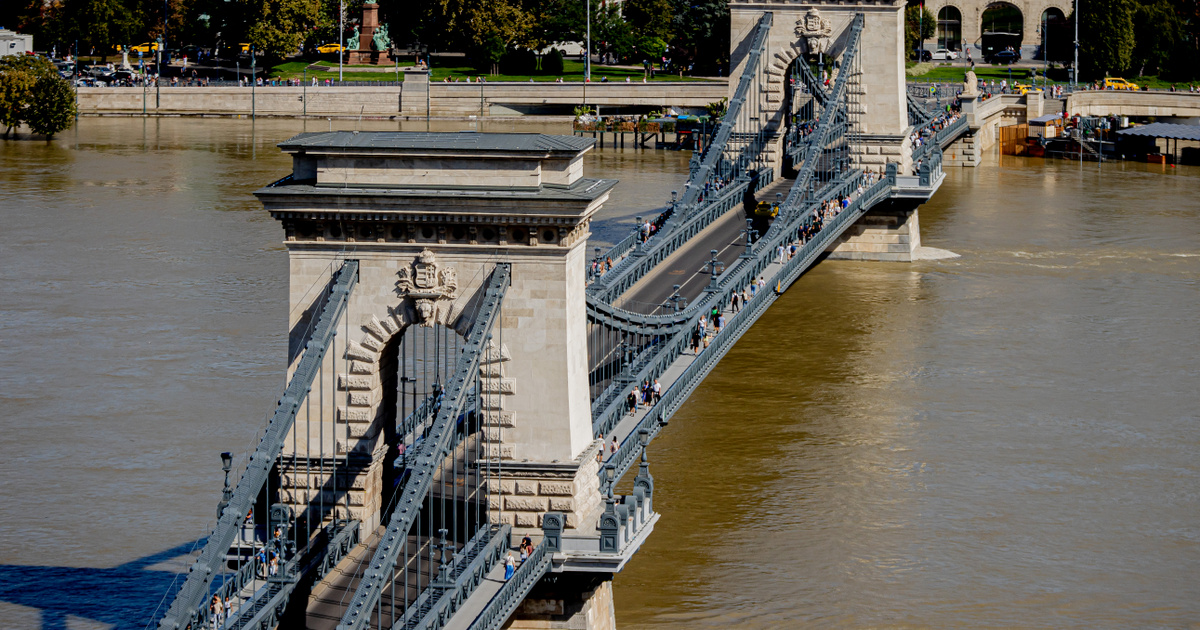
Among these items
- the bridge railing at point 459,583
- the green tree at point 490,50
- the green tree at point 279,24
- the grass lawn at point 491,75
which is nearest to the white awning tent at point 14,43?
the green tree at point 279,24

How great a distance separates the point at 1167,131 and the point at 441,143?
320ft

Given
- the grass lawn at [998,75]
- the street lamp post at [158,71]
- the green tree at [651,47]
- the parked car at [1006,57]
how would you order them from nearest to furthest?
the street lamp post at [158,71], the grass lawn at [998,75], the green tree at [651,47], the parked car at [1006,57]

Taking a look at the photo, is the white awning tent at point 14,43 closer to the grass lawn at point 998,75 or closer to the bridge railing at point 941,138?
the grass lawn at point 998,75

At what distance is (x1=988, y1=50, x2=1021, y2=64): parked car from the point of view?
163000 mm

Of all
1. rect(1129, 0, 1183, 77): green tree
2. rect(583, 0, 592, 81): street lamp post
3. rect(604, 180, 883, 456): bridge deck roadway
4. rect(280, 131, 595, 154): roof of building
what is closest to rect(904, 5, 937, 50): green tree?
rect(1129, 0, 1183, 77): green tree

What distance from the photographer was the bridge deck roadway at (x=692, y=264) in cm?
5994

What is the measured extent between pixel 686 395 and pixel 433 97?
323 feet

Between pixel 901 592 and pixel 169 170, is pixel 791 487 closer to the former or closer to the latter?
pixel 901 592

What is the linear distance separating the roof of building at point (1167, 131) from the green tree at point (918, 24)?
3687 centimetres

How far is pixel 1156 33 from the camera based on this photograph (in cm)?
14900

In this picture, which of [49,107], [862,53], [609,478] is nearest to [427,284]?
[609,478]

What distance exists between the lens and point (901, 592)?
1646 inches

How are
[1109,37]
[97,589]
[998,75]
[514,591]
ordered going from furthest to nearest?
1. [998,75]
2. [1109,37]
3. [97,589]
4. [514,591]

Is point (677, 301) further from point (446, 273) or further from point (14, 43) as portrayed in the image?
point (14, 43)
